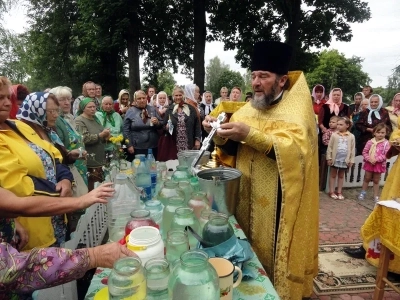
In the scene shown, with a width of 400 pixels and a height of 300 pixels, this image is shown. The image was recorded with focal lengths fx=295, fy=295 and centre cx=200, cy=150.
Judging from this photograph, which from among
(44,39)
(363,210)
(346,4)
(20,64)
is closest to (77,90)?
(44,39)

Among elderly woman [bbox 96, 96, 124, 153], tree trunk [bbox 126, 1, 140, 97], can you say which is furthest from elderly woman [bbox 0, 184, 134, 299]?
tree trunk [bbox 126, 1, 140, 97]

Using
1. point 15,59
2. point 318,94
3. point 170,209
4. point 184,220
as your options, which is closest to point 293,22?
point 318,94

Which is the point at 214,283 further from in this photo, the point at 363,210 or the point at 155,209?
the point at 363,210

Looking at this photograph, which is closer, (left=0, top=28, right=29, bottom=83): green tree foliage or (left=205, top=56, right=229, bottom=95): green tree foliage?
(left=0, top=28, right=29, bottom=83): green tree foliage

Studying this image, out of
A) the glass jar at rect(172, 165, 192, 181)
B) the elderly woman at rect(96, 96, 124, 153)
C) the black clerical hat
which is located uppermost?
the black clerical hat

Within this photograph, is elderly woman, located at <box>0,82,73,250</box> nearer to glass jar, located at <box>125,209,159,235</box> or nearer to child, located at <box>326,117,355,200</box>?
glass jar, located at <box>125,209,159,235</box>

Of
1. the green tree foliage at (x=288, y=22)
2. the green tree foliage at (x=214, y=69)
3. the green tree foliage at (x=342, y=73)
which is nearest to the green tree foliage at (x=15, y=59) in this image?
the green tree foliage at (x=288, y=22)

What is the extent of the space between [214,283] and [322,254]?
129 inches

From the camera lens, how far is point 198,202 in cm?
170

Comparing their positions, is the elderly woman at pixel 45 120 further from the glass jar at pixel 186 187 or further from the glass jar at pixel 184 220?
the glass jar at pixel 184 220

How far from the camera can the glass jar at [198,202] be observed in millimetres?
1678

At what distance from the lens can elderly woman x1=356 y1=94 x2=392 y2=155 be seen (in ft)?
20.6

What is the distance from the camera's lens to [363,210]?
5.30 m

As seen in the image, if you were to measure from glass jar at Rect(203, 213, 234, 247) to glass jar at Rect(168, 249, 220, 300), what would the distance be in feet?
1.22
